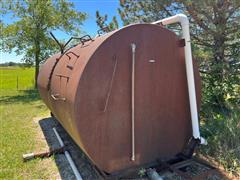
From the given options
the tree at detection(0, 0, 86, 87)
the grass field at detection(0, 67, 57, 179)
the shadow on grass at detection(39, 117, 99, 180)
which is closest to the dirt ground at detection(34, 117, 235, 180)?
the shadow on grass at detection(39, 117, 99, 180)

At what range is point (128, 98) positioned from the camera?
3.10 metres

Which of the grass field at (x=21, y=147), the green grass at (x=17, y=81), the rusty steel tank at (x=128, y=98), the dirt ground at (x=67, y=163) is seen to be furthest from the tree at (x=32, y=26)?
the rusty steel tank at (x=128, y=98)

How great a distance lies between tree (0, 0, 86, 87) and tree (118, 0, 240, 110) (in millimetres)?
10231

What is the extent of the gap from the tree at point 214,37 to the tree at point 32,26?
33.6 feet

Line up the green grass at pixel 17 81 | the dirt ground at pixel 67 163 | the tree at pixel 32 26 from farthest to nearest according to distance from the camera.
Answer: the green grass at pixel 17 81 → the tree at pixel 32 26 → the dirt ground at pixel 67 163

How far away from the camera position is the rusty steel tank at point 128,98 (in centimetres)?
286

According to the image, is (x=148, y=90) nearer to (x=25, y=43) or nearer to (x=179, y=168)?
(x=179, y=168)

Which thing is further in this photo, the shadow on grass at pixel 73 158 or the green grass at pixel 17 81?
the green grass at pixel 17 81

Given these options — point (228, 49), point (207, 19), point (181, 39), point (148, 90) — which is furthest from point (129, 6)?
point (148, 90)

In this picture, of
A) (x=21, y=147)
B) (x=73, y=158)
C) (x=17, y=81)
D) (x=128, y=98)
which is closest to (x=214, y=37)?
(x=128, y=98)

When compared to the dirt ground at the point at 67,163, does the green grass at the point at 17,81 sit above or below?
above

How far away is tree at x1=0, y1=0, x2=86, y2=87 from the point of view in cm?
1429

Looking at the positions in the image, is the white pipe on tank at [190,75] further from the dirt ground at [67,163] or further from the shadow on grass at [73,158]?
the shadow on grass at [73,158]

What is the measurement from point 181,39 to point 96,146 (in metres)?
1.99
